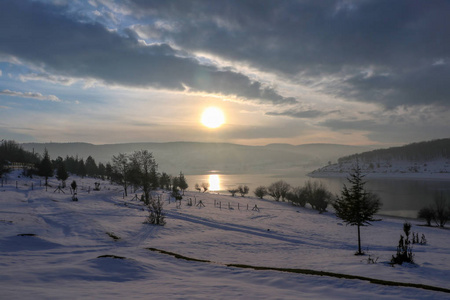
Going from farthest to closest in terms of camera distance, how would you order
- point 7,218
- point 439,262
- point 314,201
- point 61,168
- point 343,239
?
1. point 314,201
2. point 61,168
3. point 343,239
4. point 7,218
5. point 439,262

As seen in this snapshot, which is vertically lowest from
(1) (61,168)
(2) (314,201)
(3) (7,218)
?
(2) (314,201)

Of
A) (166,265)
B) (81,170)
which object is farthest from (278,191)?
(166,265)

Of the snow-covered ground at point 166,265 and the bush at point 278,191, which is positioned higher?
the snow-covered ground at point 166,265

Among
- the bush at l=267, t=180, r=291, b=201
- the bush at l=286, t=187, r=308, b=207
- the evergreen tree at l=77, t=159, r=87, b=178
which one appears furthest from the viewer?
the evergreen tree at l=77, t=159, r=87, b=178

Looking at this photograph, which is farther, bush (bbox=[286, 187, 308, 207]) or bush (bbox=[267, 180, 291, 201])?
bush (bbox=[267, 180, 291, 201])

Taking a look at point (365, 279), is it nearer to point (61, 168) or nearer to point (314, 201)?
point (314, 201)

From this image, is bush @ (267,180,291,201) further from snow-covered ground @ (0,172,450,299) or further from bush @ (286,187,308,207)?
snow-covered ground @ (0,172,450,299)

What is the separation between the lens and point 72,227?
22688mm

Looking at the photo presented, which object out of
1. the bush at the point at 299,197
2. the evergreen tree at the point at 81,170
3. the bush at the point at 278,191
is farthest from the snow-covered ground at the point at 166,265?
the evergreen tree at the point at 81,170

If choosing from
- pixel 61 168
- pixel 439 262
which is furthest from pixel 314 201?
pixel 61 168

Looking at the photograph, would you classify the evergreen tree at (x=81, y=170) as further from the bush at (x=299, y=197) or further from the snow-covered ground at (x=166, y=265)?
the snow-covered ground at (x=166, y=265)

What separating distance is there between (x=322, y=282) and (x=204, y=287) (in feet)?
18.1

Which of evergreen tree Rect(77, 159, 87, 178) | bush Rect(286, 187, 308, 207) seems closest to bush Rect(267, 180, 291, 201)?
bush Rect(286, 187, 308, 207)

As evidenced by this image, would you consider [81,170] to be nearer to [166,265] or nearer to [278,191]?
[278,191]
